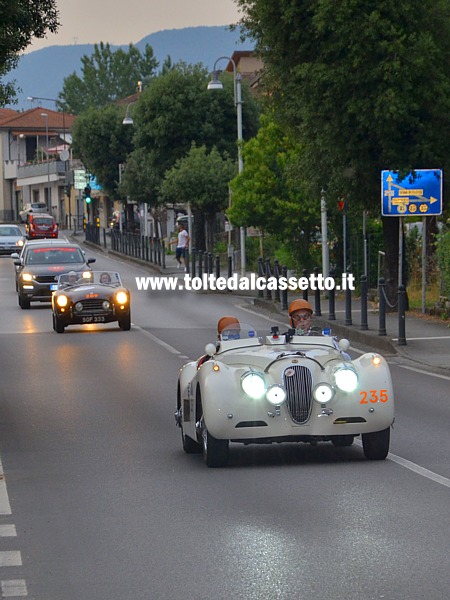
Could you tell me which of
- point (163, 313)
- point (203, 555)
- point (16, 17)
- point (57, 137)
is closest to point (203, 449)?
point (203, 555)

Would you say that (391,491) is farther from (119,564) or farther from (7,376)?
(7,376)

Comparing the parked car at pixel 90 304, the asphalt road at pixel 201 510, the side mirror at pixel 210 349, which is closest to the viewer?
the asphalt road at pixel 201 510

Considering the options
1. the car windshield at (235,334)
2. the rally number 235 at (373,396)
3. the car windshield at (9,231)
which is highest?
the car windshield at (235,334)

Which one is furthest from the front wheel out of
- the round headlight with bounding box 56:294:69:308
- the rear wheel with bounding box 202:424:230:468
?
the round headlight with bounding box 56:294:69:308

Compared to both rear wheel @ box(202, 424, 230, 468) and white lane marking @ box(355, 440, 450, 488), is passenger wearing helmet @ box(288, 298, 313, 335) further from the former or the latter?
rear wheel @ box(202, 424, 230, 468)

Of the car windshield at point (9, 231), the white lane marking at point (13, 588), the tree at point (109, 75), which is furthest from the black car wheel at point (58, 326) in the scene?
the tree at point (109, 75)

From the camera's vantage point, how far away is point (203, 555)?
7754 millimetres

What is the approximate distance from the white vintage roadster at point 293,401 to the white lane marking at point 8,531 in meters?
2.40

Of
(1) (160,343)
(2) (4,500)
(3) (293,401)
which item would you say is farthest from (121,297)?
(2) (4,500)

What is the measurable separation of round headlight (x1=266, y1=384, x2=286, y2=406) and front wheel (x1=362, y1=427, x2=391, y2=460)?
82 cm

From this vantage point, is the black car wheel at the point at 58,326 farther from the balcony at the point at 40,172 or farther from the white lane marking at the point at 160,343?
the balcony at the point at 40,172

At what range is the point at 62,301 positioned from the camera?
27.0 metres

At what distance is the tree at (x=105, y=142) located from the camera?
3339 inches

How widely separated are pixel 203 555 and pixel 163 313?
2643 centimetres
